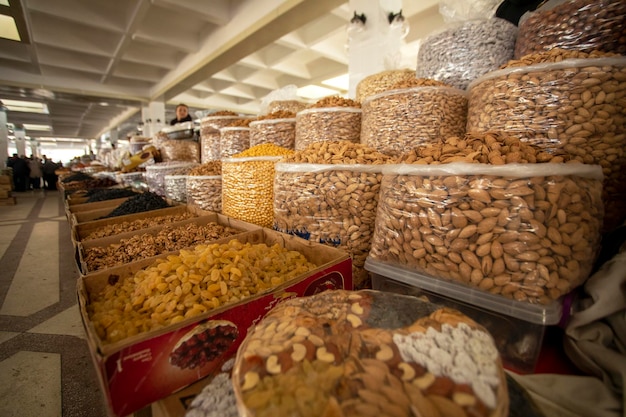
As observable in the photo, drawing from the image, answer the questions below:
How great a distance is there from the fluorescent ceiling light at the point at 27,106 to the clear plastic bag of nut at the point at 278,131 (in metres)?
11.0

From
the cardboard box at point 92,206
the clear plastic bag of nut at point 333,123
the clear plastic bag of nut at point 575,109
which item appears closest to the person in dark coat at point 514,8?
the clear plastic bag of nut at point 575,109

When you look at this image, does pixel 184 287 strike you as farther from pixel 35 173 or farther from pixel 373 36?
pixel 35 173

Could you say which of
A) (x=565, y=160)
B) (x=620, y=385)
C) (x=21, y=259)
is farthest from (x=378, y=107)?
(x=21, y=259)

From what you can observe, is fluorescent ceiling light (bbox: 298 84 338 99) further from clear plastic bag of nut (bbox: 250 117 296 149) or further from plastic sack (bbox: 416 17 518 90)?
plastic sack (bbox: 416 17 518 90)

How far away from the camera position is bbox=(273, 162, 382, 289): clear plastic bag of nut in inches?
34.3

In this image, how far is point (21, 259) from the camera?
2.26m

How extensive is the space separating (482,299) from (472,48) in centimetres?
101

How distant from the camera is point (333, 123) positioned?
4.24 feet

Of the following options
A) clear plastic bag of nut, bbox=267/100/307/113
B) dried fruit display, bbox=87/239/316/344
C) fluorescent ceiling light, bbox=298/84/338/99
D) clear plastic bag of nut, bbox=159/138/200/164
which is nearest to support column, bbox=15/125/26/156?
fluorescent ceiling light, bbox=298/84/338/99

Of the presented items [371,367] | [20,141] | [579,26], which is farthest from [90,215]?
[20,141]

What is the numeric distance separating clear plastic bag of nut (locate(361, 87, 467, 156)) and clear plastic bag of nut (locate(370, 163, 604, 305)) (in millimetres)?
474

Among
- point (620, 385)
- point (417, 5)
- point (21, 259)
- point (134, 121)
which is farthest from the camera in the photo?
point (134, 121)

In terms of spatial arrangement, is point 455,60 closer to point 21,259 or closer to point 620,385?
point 620,385

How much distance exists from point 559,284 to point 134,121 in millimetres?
13526
